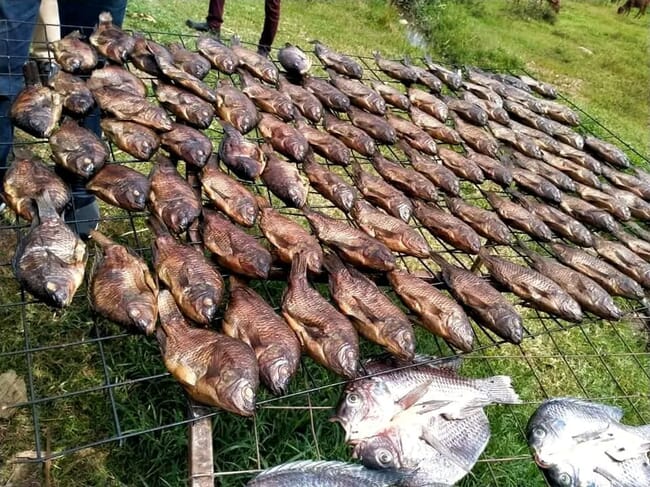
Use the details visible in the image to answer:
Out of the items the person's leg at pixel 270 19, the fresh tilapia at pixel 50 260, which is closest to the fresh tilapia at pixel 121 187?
the fresh tilapia at pixel 50 260

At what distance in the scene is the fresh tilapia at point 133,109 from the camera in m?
3.72

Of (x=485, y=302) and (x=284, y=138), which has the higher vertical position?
(x=284, y=138)

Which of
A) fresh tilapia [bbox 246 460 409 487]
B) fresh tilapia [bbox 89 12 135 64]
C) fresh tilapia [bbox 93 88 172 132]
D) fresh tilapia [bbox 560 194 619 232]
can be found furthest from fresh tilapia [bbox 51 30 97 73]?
fresh tilapia [bbox 560 194 619 232]

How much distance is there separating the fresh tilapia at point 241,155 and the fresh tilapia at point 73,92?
856 millimetres

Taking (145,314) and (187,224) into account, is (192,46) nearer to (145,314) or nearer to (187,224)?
(187,224)

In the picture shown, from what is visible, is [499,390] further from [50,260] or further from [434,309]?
[50,260]

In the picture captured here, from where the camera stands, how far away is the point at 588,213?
4797 mm

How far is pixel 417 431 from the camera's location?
2875mm

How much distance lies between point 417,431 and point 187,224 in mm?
1605

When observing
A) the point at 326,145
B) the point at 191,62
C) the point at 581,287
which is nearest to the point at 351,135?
the point at 326,145

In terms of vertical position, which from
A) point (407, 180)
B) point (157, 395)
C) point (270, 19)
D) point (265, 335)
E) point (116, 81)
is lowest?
point (157, 395)

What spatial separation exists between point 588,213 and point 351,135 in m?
2.02

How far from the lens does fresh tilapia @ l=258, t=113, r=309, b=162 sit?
4102mm

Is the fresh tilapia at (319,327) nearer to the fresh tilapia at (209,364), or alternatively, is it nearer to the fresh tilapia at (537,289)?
the fresh tilapia at (209,364)
